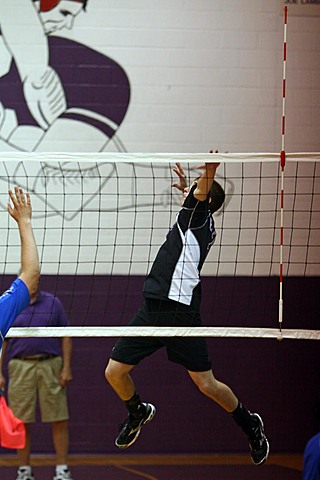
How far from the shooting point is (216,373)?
1003 centimetres

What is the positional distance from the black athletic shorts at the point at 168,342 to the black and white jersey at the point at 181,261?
92mm

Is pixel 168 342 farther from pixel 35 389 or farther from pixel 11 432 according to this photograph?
pixel 35 389

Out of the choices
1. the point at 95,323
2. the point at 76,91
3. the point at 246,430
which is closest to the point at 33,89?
the point at 76,91

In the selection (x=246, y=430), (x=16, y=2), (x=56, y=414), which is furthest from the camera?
(x=16, y=2)

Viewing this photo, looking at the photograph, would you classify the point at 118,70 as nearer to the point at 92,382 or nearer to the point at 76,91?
the point at 76,91

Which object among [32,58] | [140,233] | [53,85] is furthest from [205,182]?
[32,58]

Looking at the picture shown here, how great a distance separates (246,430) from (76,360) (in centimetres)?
347

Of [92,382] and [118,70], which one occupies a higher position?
[118,70]

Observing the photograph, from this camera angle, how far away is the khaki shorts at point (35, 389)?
9.13m

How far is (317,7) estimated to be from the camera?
997cm

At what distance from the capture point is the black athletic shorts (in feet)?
21.2

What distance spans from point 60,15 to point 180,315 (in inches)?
172

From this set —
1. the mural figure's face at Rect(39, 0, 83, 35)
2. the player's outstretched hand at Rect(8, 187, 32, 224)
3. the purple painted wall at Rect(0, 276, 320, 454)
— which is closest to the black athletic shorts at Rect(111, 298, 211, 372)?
the player's outstretched hand at Rect(8, 187, 32, 224)

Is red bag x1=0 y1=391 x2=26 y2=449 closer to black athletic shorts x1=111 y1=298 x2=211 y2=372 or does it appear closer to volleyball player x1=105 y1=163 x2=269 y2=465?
volleyball player x1=105 y1=163 x2=269 y2=465
